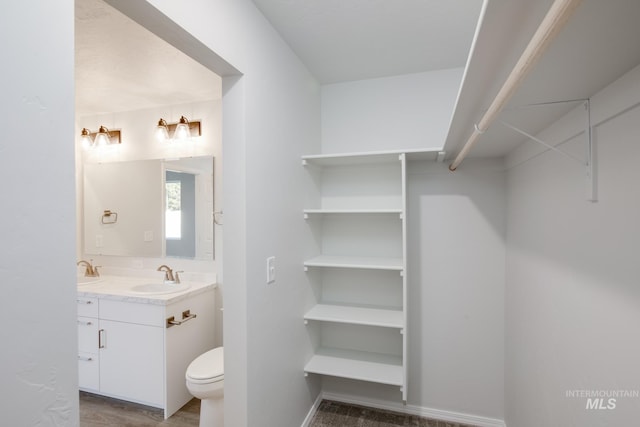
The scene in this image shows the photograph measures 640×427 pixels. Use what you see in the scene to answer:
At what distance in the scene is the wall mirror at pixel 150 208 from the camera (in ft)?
9.36

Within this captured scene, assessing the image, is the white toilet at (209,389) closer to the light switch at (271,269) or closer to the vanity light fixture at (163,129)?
the light switch at (271,269)

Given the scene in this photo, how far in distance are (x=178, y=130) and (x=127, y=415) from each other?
235cm

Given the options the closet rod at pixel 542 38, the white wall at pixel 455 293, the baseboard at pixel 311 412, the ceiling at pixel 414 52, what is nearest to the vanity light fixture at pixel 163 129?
the ceiling at pixel 414 52

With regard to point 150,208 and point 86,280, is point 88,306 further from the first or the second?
point 150,208

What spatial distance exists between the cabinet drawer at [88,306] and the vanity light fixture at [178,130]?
152cm

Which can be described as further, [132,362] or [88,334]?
[88,334]

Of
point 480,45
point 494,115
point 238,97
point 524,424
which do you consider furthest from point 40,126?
point 524,424

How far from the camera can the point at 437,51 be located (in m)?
1.99

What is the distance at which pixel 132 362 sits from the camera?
238 cm

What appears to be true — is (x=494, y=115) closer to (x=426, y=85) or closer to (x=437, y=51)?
(x=437, y=51)

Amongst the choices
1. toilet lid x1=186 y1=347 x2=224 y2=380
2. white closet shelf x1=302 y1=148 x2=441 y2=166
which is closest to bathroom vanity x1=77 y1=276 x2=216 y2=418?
toilet lid x1=186 y1=347 x2=224 y2=380

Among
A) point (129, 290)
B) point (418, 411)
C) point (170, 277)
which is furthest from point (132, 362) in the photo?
point (418, 411)

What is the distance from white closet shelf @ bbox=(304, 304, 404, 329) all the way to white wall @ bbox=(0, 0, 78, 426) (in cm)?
156

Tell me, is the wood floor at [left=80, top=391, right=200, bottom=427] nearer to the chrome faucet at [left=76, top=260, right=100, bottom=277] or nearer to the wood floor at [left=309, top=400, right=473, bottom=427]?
the wood floor at [left=309, top=400, right=473, bottom=427]
